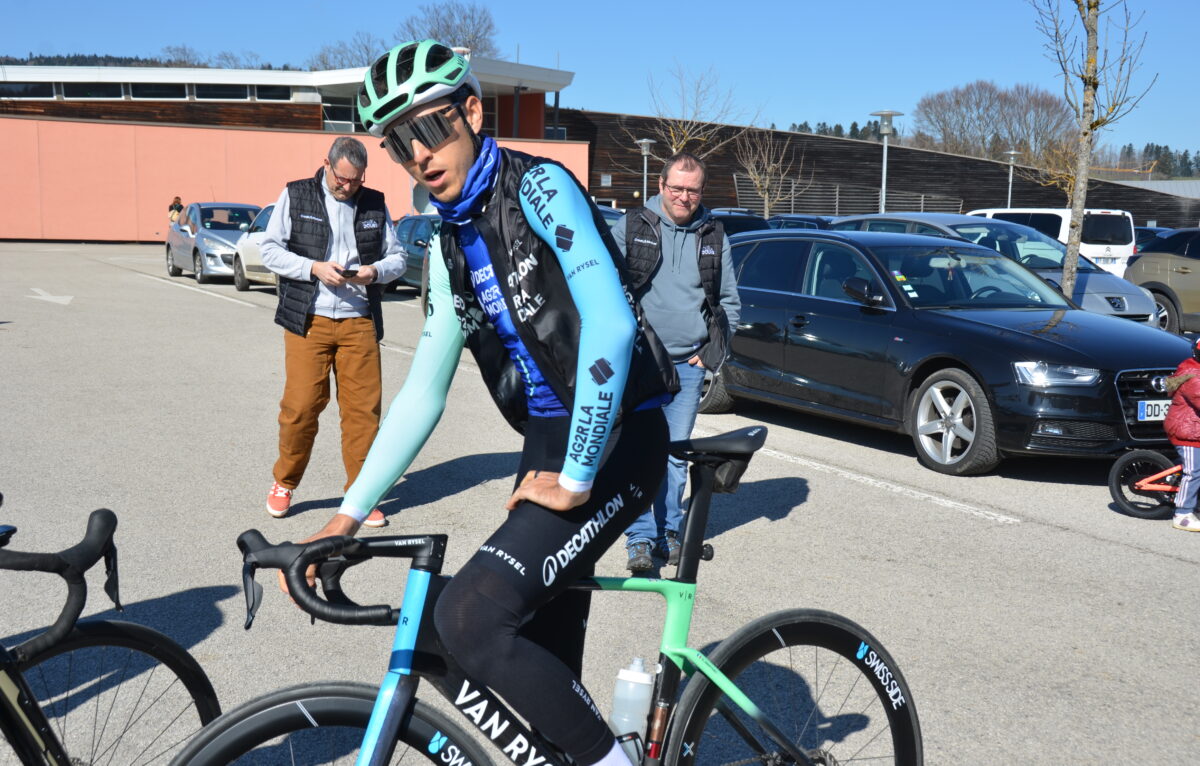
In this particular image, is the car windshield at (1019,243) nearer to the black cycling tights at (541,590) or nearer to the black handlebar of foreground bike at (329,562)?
the black cycling tights at (541,590)

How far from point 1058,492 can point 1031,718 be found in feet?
12.3

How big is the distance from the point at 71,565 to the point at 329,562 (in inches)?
28.6

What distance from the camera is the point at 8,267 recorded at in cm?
2584

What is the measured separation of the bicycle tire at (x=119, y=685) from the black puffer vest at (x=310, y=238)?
339 centimetres

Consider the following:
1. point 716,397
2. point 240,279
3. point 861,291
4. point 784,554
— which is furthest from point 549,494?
point 240,279

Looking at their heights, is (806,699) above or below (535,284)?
below

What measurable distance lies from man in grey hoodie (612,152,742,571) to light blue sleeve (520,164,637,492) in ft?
11.8

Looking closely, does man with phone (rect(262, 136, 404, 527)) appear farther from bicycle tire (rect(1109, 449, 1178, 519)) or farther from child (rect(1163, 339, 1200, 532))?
child (rect(1163, 339, 1200, 532))

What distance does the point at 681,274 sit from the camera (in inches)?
232

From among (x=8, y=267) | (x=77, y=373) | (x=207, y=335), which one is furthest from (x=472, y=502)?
(x=8, y=267)

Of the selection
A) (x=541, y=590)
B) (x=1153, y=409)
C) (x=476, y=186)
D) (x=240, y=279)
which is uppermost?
(x=476, y=186)

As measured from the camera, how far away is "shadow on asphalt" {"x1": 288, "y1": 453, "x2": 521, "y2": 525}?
6.65 metres

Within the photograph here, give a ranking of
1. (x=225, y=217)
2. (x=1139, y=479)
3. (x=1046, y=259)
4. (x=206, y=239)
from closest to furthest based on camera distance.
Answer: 1. (x=1139, y=479)
2. (x=1046, y=259)
3. (x=206, y=239)
4. (x=225, y=217)

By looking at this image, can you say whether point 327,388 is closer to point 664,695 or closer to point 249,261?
point 664,695
